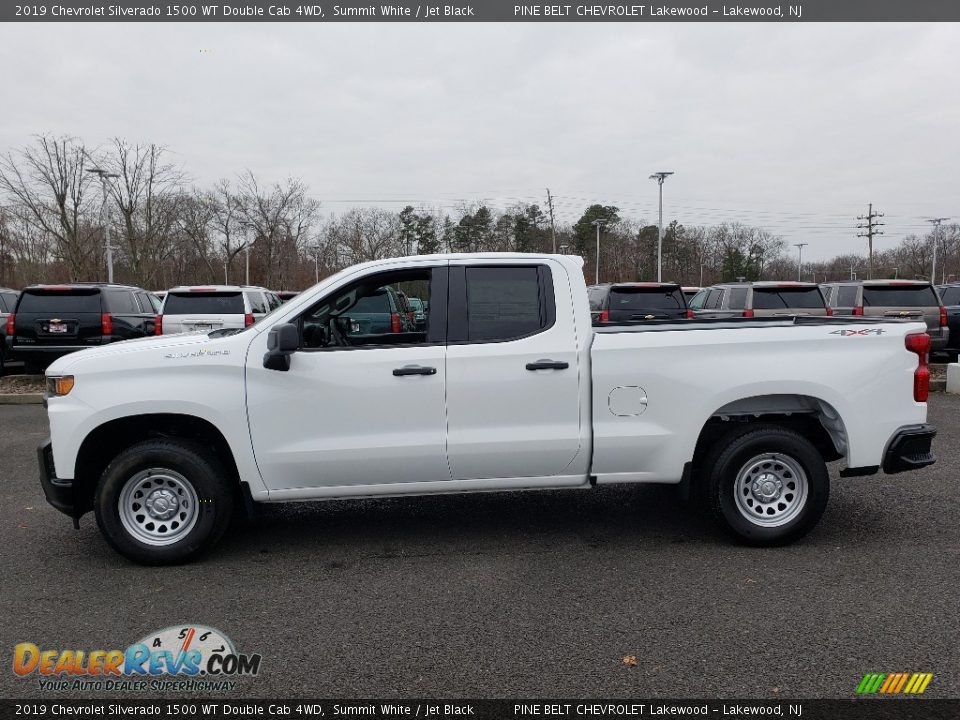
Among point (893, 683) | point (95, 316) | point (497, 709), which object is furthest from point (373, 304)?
point (95, 316)

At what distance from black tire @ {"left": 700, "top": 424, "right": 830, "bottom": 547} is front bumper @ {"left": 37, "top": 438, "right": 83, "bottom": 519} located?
4189 millimetres

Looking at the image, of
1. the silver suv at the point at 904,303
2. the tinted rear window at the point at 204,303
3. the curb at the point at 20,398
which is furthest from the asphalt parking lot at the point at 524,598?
the silver suv at the point at 904,303

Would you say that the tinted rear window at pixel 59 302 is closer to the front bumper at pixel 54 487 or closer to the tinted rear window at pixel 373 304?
the front bumper at pixel 54 487

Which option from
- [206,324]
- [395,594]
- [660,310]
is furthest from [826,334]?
[206,324]

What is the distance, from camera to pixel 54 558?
4805 mm

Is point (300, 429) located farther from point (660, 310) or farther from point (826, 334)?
point (660, 310)

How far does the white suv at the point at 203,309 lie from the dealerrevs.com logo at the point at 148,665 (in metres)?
8.90

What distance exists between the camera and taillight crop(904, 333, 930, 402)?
479cm

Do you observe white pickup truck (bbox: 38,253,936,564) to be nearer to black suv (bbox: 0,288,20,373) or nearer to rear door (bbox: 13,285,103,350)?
rear door (bbox: 13,285,103,350)

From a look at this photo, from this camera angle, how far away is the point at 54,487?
4.57 m

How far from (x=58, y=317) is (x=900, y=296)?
14902 millimetres

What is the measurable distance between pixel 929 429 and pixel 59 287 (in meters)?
12.2

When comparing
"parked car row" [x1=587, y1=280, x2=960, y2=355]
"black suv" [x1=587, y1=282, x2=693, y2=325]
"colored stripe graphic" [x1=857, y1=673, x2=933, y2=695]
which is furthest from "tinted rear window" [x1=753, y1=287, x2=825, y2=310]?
"colored stripe graphic" [x1=857, y1=673, x2=933, y2=695]

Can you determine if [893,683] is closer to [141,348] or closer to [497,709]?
[497,709]
